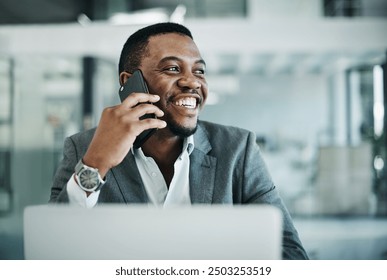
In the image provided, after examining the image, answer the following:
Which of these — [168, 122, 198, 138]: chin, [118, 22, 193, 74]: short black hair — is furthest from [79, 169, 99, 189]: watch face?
[118, 22, 193, 74]: short black hair

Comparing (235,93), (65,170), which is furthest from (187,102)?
(235,93)

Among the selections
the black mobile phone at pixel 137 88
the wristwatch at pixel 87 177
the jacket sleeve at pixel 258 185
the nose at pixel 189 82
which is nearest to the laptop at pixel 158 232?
the wristwatch at pixel 87 177

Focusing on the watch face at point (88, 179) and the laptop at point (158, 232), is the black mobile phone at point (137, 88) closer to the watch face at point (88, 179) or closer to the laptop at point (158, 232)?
the watch face at point (88, 179)

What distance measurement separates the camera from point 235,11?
13.7ft

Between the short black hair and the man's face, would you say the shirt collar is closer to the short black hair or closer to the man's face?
the man's face

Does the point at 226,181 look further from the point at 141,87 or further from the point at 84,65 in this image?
the point at 84,65

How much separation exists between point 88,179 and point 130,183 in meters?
0.23

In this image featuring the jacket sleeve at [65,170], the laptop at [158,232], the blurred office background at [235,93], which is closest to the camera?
the laptop at [158,232]

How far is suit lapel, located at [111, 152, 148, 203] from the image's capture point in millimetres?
1156

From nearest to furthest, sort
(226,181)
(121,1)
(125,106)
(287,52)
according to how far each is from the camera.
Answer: (125,106) → (226,181) → (121,1) → (287,52)

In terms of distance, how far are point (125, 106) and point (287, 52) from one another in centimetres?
388

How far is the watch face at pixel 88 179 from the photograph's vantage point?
3.13 ft

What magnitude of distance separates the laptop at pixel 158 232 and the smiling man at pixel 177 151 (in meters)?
0.41
